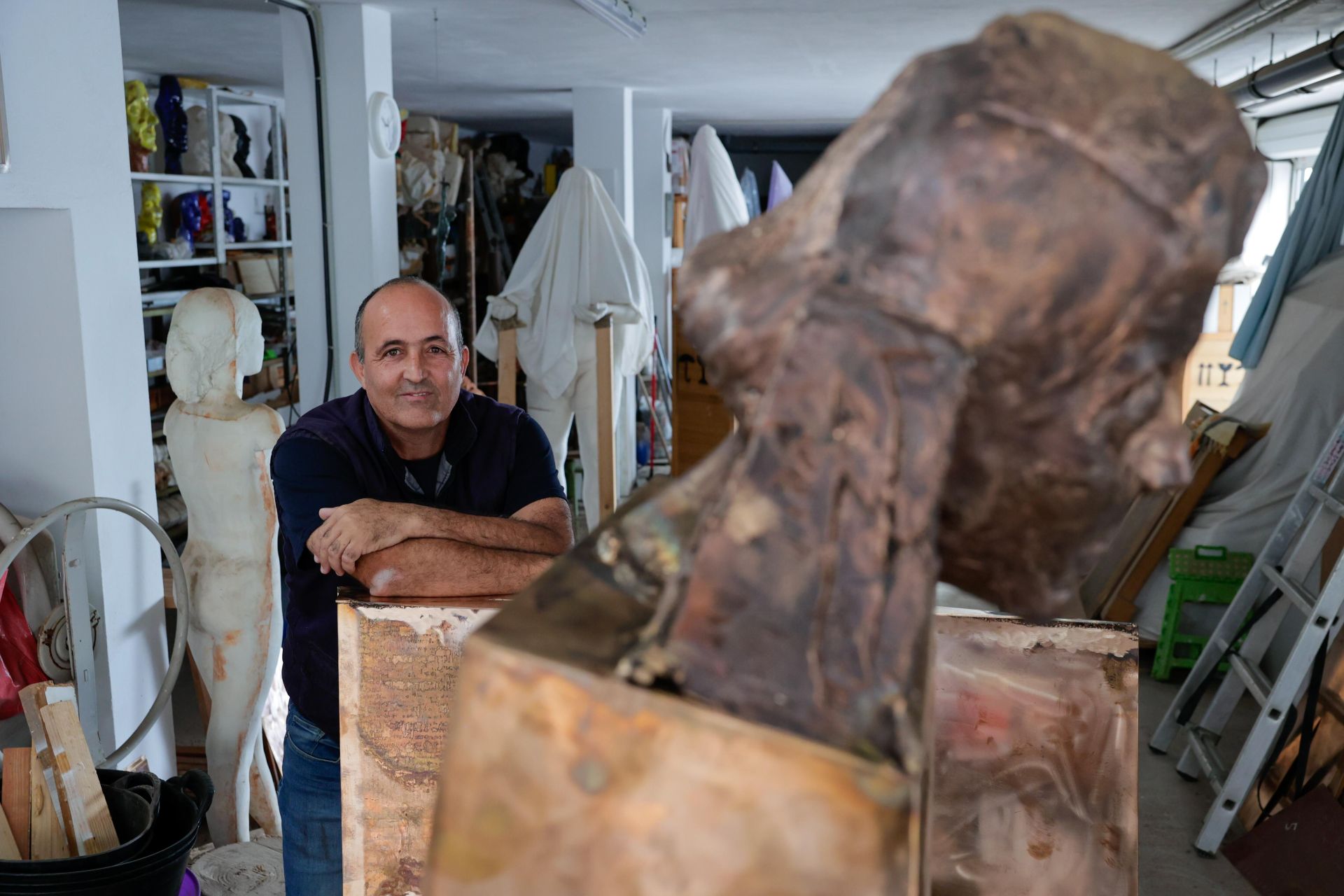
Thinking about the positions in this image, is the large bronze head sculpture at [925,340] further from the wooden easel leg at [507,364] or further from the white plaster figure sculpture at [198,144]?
the white plaster figure sculpture at [198,144]

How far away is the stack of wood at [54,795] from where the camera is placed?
2289 millimetres

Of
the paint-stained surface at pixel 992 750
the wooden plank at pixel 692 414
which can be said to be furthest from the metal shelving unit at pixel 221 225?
the paint-stained surface at pixel 992 750

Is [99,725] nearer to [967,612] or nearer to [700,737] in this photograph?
[967,612]

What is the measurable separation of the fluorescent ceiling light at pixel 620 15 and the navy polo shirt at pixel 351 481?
102 inches

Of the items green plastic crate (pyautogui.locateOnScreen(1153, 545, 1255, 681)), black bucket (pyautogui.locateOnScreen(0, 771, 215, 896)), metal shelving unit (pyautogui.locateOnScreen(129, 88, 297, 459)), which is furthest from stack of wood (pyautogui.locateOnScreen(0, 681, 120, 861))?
green plastic crate (pyautogui.locateOnScreen(1153, 545, 1255, 681))

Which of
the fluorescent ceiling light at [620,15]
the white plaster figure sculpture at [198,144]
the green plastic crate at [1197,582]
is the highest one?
the fluorescent ceiling light at [620,15]

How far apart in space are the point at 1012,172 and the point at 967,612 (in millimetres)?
868

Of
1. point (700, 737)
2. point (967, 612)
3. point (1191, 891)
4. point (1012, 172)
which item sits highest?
point (1012, 172)

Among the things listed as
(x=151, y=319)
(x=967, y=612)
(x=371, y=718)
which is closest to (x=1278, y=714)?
(x=967, y=612)

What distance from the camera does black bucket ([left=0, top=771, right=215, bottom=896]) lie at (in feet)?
7.04

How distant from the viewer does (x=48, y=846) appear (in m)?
2.30

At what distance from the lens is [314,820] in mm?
1998

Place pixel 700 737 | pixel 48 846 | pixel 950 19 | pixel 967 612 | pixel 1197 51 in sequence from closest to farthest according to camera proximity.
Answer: pixel 700 737 < pixel 967 612 < pixel 48 846 < pixel 950 19 < pixel 1197 51

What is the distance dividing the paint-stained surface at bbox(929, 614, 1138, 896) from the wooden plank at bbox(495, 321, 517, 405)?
398cm
